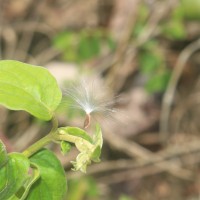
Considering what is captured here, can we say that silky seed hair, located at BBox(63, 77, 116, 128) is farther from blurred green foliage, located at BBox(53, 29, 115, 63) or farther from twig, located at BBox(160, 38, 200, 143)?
twig, located at BBox(160, 38, 200, 143)

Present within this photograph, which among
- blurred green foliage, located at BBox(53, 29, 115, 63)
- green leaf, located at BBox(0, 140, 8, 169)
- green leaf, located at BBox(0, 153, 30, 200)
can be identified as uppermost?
green leaf, located at BBox(0, 140, 8, 169)

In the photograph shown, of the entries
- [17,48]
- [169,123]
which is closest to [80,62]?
[17,48]

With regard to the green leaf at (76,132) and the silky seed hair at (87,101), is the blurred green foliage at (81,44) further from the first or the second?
the green leaf at (76,132)

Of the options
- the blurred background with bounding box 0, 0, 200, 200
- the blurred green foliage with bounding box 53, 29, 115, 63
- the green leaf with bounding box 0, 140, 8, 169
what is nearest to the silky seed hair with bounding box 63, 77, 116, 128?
the green leaf with bounding box 0, 140, 8, 169

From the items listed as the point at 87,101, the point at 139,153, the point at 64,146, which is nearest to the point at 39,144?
the point at 64,146

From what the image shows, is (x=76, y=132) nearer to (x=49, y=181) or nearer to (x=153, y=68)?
(x=49, y=181)

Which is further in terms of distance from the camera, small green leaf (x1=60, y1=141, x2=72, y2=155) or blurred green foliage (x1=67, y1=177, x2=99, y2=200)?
blurred green foliage (x1=67, y1=177, x2=99, y2=200)
